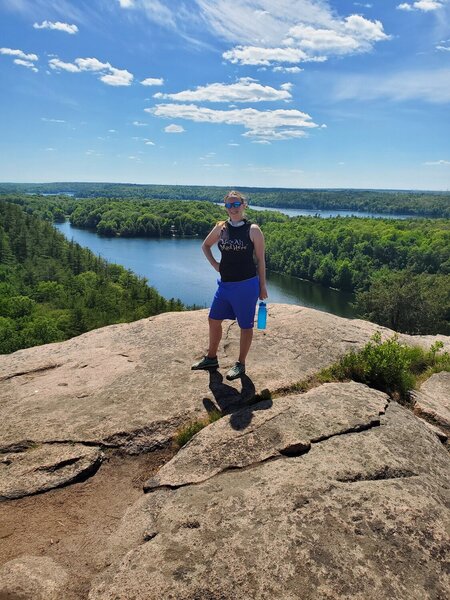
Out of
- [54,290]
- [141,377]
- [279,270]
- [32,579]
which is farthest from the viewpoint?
[279,270]

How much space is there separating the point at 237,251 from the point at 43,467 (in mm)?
2642

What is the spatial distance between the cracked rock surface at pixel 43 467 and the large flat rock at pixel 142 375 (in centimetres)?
13

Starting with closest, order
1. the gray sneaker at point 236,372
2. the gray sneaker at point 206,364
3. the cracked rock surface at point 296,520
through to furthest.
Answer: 1. the cracked rock surface at point 296,520
2. the gray sneaker at point 236,372
3. the gray sneaker at point 206,364

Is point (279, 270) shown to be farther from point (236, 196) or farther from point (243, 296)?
point (236, 196)

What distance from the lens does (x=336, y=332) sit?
6.29 meters

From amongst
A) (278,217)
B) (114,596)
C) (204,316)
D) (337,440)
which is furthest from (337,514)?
Result: (278,217)

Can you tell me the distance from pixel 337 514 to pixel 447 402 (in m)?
2.77

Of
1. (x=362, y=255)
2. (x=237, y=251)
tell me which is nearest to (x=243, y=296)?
(x=237, y=251)

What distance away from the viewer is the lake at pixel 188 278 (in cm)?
5734

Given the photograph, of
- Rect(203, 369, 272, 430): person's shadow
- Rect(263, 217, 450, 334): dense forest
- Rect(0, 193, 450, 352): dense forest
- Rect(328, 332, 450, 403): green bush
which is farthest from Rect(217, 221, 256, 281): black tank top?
Rect(263, 217, 450, 334): dense forest

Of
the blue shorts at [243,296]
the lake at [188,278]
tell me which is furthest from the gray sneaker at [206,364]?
the lake at [188,278]

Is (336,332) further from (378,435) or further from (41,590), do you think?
(41,590)

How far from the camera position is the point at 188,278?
6719 centimetres

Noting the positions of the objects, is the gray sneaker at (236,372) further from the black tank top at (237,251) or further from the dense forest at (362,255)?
the dense forest at (362,255)
